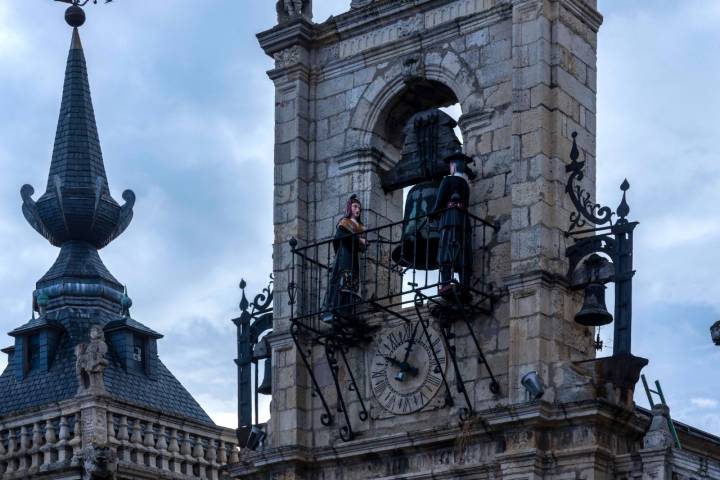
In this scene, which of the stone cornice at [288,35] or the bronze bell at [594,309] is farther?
the stone cornice at [288,35]

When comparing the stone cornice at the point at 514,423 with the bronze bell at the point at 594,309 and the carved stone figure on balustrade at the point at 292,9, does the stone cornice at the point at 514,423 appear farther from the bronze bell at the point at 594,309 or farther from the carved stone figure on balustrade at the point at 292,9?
the carved stone figure on balustrade at the point at 292,9

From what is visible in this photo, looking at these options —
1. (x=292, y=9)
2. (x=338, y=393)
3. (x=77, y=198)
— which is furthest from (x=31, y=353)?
(x=338, y=393)

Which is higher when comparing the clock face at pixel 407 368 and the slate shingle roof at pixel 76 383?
the slate shingle roof at pixel 76 383

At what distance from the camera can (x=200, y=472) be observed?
39781 mm

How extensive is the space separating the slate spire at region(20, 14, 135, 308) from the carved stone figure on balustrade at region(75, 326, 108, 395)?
4.03m

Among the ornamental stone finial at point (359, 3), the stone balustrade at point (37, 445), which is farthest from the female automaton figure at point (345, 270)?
the stone balustrade at point (37, 445)

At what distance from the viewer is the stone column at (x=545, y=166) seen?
26.0 meters

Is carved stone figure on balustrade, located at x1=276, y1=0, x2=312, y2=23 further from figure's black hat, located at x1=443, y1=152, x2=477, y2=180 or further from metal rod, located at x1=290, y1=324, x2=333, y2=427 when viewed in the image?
metal rod, located at x1=290, y1=324, x2=333, y2=427

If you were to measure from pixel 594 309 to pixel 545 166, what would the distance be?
1992mm

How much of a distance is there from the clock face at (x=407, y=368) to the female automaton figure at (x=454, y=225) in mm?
988

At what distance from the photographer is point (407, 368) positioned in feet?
89.0

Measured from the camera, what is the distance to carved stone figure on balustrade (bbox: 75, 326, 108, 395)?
3866 cm

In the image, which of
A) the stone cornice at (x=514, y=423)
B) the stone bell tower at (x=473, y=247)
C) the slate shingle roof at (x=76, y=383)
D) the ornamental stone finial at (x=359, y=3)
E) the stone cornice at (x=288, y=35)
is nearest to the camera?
the stone cornice at (x=514, y=423)

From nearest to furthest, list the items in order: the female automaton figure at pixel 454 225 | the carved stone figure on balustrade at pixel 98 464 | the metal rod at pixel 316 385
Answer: the female automaton figure at pixel 454 225, the metal rod at pixel 316 385, the carved stone figure on balustrade at pixel 98 464
